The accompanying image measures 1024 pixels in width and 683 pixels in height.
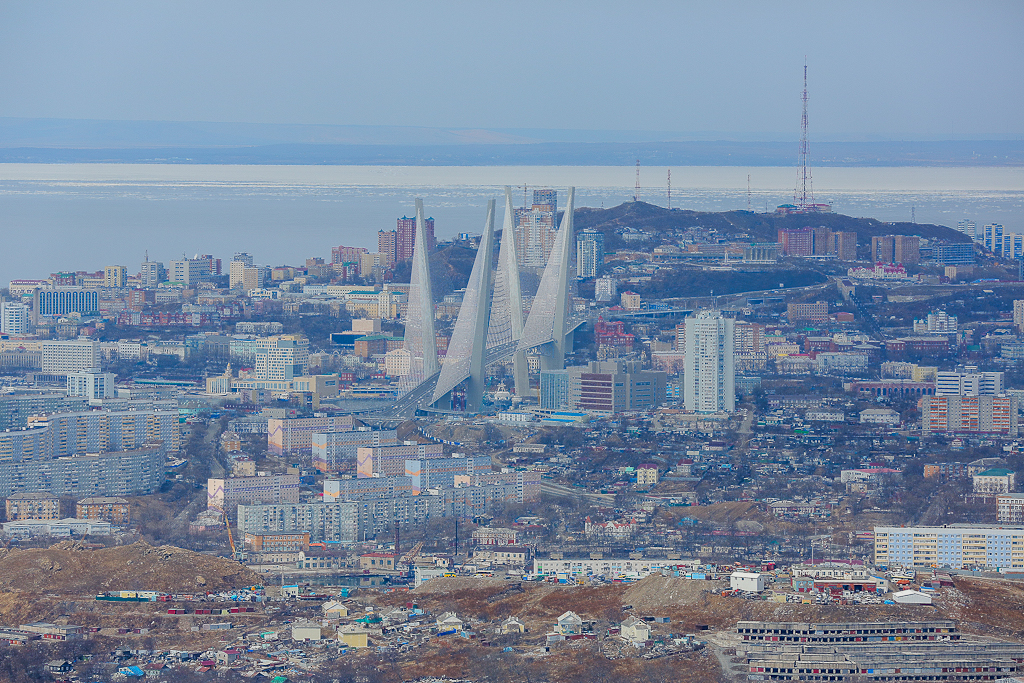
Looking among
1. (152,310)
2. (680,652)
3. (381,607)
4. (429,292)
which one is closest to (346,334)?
(152,310)

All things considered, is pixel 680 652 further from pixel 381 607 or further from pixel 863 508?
pixel 863 508

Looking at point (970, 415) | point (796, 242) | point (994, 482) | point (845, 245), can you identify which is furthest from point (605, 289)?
point (994, 482)

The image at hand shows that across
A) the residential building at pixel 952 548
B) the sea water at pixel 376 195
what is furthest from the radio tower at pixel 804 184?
the residential building at pixel 952 548

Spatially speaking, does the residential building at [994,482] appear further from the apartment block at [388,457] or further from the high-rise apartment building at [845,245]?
the high-rise apartment building at [845,245]

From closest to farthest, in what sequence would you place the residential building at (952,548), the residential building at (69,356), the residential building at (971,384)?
the residential building at (952,548), the residential building at (971,384), the residential building at (69,356)

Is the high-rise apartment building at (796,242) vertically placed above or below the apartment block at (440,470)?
above

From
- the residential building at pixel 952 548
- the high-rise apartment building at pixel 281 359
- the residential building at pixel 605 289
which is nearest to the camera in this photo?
the residential building at pixel 952 548

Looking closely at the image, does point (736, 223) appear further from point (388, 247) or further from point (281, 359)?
point (281, 359)
